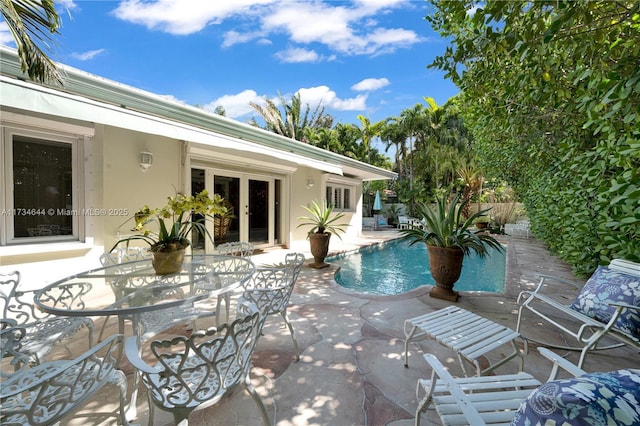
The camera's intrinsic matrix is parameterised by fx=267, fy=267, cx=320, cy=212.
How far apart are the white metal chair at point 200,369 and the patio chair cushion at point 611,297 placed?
Answer: 300 centimetres

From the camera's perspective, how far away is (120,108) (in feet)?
12.5

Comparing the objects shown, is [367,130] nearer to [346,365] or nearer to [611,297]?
[611,297]

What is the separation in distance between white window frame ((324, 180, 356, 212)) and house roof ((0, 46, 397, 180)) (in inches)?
192

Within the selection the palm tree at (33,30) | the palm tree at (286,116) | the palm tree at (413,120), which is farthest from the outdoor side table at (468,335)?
the palm tree at (286,116)

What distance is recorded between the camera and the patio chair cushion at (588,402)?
32.4 inches

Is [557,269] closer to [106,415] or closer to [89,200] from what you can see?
[106,415]

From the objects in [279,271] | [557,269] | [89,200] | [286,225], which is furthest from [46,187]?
[557,269]

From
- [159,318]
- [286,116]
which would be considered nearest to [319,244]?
[159,318]

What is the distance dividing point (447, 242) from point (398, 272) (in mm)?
3124

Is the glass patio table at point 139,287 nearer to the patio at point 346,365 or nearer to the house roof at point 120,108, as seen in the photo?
the patio at point 346,365

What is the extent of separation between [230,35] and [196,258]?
31.8 ft

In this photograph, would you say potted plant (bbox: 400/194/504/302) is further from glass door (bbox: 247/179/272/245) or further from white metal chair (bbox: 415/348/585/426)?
glass door (bbox: 247/179/272/245)

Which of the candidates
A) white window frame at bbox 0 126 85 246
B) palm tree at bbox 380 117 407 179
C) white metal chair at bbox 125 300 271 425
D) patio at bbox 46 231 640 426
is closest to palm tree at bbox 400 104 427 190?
palm tree at bbox 380 117 407 179

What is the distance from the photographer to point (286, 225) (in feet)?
29.7
